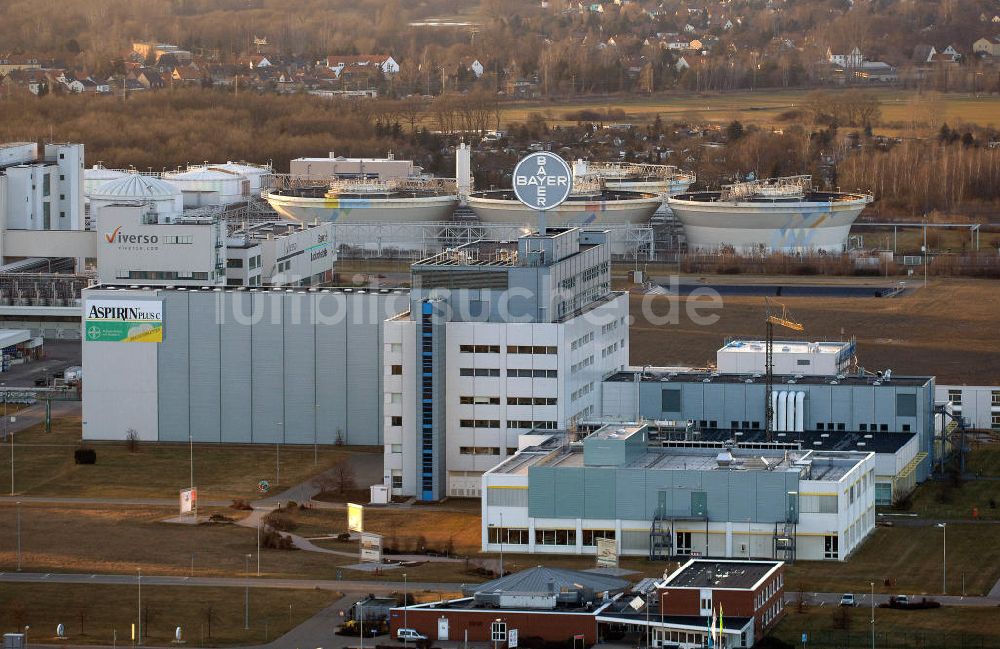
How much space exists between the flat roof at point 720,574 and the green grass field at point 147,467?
17.0m

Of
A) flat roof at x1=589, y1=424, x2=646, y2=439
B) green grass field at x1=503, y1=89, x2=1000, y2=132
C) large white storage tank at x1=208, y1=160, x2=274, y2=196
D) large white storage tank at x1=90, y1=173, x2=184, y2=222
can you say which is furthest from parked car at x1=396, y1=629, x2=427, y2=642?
green grass field at x1=503, y1=89, x2=1000, y2=132

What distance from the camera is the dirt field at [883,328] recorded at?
265 ft

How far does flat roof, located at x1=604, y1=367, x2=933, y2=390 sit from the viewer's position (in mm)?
62597

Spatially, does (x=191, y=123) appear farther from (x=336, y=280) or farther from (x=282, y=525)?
(x=282, y=525)

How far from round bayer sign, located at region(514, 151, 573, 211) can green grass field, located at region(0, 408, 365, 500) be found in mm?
9053

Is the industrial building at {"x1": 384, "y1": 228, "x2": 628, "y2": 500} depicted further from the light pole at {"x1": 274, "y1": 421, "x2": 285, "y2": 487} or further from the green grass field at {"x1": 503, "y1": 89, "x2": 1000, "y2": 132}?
the green grass field at {"x1": 503, "y1": 89, "x2": 1000, "y2": 132}

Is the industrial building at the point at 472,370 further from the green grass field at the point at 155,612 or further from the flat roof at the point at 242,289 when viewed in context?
the green grass field at the point at 155,612

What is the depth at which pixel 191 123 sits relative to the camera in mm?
170750

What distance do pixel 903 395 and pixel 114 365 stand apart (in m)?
23.8

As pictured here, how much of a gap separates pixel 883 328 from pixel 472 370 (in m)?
32.7

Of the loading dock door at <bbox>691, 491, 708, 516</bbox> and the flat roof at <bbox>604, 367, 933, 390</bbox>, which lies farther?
the flat roof at <bbox>604, 367, 933, 390</bbox>

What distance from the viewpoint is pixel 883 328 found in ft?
293

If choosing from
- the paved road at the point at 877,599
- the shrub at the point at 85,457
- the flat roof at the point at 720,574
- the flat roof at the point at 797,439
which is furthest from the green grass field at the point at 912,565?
the shrub at the point at 85,457

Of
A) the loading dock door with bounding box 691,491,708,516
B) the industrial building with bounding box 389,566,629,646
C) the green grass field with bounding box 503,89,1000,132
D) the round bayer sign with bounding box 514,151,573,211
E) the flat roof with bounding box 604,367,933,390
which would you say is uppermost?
the green grass field with bounding box 503,89,1000,132
